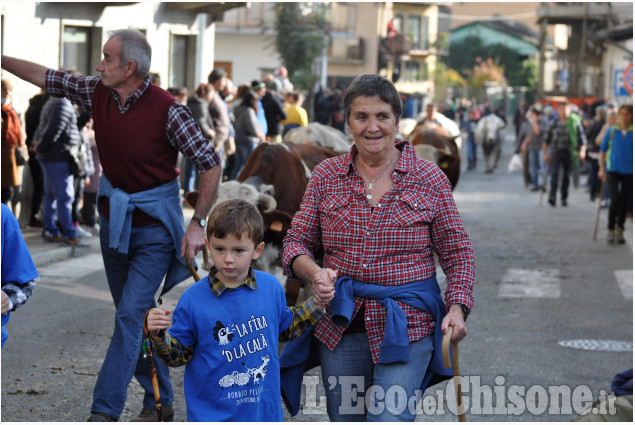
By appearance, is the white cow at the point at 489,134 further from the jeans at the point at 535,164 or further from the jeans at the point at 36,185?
the jeans at the point at 36,185

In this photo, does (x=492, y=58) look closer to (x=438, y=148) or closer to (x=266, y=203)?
(x=438, y=148)

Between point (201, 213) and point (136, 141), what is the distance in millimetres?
534

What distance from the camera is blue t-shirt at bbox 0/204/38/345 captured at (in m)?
4.33

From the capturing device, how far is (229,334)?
14.2 feet

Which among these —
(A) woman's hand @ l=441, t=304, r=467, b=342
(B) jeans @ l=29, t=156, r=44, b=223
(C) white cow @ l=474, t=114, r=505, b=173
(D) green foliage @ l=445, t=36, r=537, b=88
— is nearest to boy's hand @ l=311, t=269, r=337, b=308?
(A) woman's hand @ l=441, t=304, r=467, b=342

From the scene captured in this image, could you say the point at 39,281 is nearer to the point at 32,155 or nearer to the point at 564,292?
the point at 32,155

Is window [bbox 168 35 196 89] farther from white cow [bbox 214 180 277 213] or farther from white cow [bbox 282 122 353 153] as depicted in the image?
white cow [bbox 214 180 277 213]

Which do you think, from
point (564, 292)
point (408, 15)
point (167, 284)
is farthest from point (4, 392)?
point (408, 15)

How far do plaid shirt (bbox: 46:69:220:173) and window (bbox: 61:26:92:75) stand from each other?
10.9 meters

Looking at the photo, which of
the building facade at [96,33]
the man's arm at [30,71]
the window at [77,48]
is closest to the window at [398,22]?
the building facade at [96,33]

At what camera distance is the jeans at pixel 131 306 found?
588cm

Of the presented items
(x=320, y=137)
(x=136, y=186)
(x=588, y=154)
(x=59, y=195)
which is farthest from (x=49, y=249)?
(x=588, y=154)

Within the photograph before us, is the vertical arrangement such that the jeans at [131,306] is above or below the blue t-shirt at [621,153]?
below

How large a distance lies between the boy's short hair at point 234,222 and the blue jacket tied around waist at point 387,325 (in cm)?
40
